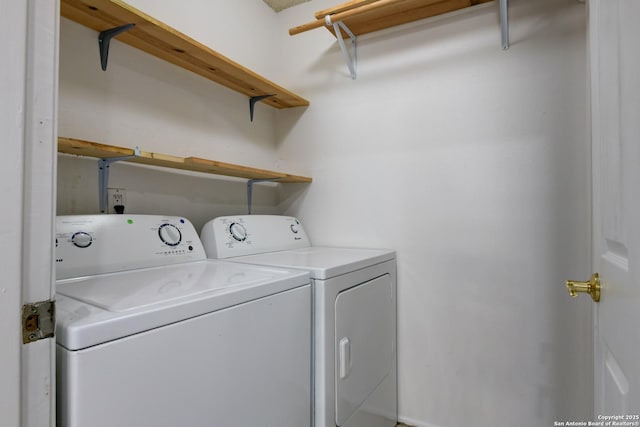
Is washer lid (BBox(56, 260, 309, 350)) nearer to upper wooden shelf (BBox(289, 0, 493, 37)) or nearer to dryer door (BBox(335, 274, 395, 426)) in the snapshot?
dryer door (BBox(335, 274, 395, 426))

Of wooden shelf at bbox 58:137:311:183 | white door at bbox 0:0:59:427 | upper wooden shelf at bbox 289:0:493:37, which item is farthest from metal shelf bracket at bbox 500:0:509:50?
white door at bbox 0:0:59:427

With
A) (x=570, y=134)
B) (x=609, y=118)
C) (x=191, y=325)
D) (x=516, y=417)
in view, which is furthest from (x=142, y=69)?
(x=516, y=417)

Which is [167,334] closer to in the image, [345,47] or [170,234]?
[170,234]

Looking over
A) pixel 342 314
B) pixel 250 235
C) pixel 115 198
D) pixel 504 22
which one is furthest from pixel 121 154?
pixel 504 22

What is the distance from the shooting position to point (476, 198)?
5.40ft

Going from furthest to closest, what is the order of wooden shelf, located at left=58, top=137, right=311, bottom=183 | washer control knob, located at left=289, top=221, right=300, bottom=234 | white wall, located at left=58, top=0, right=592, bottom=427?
washer control knob, located at left=289, top=221, right=300, bottom=234 < white wall, located at left=58, top=0, right=592, bottom=427 < wooden shelf, located at left=58, top=137, right=311, bottom=183

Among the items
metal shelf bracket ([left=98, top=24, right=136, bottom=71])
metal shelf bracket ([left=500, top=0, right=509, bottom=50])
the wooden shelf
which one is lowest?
the wooden shelf

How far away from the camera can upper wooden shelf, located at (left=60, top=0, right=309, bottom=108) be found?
115cm

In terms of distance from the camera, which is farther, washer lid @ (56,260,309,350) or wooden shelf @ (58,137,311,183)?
wooden shelf @ (58,137,311,183)

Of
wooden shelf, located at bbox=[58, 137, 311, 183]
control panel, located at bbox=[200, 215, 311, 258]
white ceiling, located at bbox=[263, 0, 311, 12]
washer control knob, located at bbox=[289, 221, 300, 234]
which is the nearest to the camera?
wooden shelf, located at bbox=[58, 137, 311, 183]

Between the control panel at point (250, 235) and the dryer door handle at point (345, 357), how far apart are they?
66 cm

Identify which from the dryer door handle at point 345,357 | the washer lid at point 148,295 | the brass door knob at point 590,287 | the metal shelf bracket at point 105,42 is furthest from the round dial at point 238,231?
the brass door knob at point 590,287

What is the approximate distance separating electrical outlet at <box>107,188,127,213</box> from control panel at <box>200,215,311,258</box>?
37 cm

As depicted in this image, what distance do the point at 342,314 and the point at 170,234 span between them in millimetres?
800
